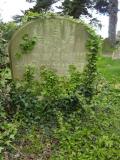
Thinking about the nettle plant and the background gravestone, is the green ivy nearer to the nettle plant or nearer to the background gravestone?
the background gravestone

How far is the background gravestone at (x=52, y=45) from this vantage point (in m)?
7.89

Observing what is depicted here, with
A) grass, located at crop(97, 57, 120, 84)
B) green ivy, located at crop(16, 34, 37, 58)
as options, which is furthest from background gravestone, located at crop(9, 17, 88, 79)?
grass, located at crop(97, 57, 120, 84)

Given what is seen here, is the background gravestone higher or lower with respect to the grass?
higher

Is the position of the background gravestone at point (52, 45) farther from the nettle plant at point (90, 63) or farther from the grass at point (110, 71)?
the grass at point (110, 71)

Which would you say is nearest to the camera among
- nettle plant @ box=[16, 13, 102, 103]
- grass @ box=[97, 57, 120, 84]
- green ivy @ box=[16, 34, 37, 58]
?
green ivy @ box=[16, 34, 37, 58]

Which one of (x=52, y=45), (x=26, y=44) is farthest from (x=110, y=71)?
(x=26, y=44)

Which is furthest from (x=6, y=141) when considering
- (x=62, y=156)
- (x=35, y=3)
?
(x=35, y=3)

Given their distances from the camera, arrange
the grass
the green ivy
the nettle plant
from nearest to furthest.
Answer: the green ivy
the nettle plant
the grass

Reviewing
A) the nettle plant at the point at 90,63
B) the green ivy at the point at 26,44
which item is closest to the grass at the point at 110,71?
the nettle plant at the point at 90,63

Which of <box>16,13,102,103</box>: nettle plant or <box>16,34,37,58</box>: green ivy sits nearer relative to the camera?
<box>16,34,37,58</box>: green ivy

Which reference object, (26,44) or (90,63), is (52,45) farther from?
(90,63)

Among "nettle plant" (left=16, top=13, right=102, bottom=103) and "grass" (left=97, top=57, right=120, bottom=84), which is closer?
"nettle plant" (left=16, top=13, right=102, bottom=103)

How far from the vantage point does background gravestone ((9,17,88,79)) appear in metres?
7.89

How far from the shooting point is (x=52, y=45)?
805 centimetres
